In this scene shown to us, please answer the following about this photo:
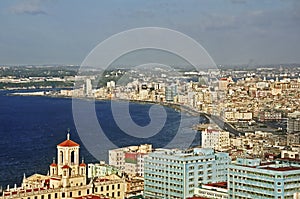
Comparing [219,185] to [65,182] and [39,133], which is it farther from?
[39,133]

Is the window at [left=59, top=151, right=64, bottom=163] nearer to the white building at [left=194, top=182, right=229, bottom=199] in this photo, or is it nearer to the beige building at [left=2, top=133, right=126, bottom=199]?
the beige building at [left=2, top=133, right=126, bottom=199]

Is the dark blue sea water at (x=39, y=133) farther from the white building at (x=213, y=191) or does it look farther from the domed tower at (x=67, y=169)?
the white building at (x=213, y=191)

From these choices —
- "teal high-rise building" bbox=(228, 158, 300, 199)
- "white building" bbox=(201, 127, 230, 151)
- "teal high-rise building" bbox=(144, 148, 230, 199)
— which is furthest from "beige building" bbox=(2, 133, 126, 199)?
"white building" bbox=(201, 127, 230, 151)

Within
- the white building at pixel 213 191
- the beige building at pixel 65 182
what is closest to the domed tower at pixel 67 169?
the beige building at pixel 65 182

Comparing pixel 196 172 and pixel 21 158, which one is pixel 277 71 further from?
pixel 196 172

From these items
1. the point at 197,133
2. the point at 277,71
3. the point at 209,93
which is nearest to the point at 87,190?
the point at 197,133
